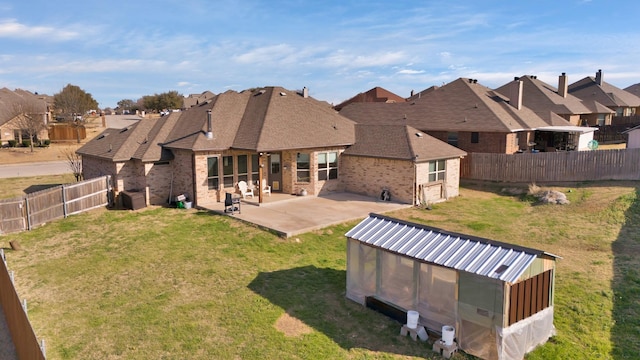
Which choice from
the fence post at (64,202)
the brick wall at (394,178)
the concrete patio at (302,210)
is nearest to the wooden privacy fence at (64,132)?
the fence post at (64,202)

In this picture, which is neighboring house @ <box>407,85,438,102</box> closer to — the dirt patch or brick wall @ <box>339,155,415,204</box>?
brick wall @ <box>339,155,415,204</box>

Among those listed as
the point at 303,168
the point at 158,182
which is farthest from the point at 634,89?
the point at 158,182

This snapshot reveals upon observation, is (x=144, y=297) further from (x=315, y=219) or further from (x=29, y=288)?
(x=315, y=219)

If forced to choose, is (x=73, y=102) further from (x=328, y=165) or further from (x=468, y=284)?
(x=468, y=284)

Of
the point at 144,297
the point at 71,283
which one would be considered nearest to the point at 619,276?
A: the point at 144,297

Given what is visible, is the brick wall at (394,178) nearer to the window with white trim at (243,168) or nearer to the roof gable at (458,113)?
the window with white trim at (243,168)

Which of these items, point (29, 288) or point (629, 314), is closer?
point (629, 314)
